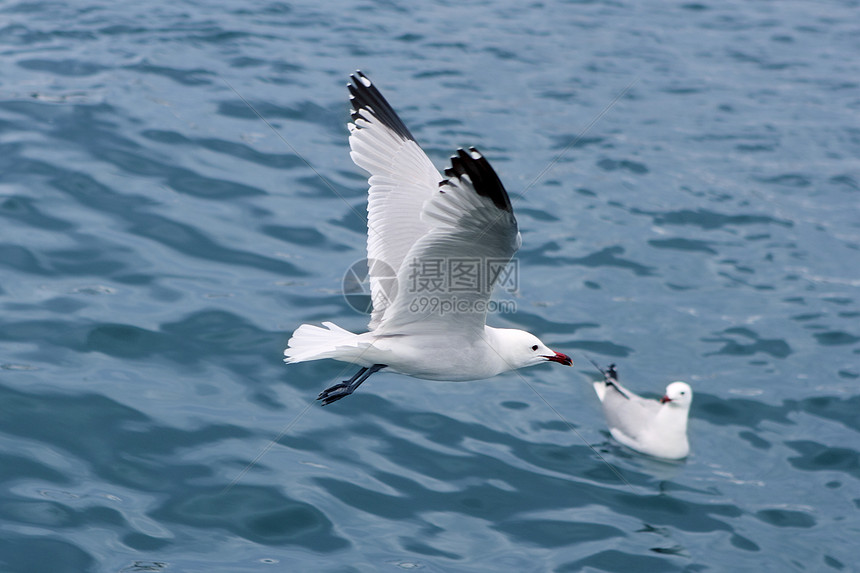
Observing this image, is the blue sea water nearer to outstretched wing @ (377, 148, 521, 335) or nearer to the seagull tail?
the seagull tail

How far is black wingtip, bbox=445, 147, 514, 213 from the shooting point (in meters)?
4.38

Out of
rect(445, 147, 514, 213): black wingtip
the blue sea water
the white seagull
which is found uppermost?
rect(445, 147, 514, 213): black wingtip

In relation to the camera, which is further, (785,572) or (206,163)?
(206,163)

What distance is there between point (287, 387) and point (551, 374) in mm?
2333

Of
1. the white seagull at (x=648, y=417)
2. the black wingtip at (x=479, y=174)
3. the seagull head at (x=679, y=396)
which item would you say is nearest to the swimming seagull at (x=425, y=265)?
the black wingtip at (x=479, y=174)

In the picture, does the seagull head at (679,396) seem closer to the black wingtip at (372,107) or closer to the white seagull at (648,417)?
the white seagull at (648,417)

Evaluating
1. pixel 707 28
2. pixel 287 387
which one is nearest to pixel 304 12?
pixel 707 28

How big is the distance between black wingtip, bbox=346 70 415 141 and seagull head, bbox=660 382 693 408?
10.9 feet

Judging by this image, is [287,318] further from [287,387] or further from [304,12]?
[304,12]

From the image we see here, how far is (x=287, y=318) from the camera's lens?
25.1ft

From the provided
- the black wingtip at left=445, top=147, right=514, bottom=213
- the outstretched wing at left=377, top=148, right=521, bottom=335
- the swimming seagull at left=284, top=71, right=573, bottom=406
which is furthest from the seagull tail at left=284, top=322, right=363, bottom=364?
the black wingtip at left=445, top=147, right=514, bottom=213

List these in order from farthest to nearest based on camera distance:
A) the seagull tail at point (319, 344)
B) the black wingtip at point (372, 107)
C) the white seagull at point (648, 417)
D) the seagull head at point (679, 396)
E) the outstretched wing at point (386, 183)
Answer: the seagull head at point (679, 396)
the white seagull at point (648, 417)
the black wingtip at point (372, 107)
the outstretched wing at point (386, 183)
the seagull tail at point (319, 344)

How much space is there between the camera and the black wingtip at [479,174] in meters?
4.38

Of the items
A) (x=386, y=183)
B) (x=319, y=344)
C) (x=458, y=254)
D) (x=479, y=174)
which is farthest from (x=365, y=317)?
(x=479, y=174)
